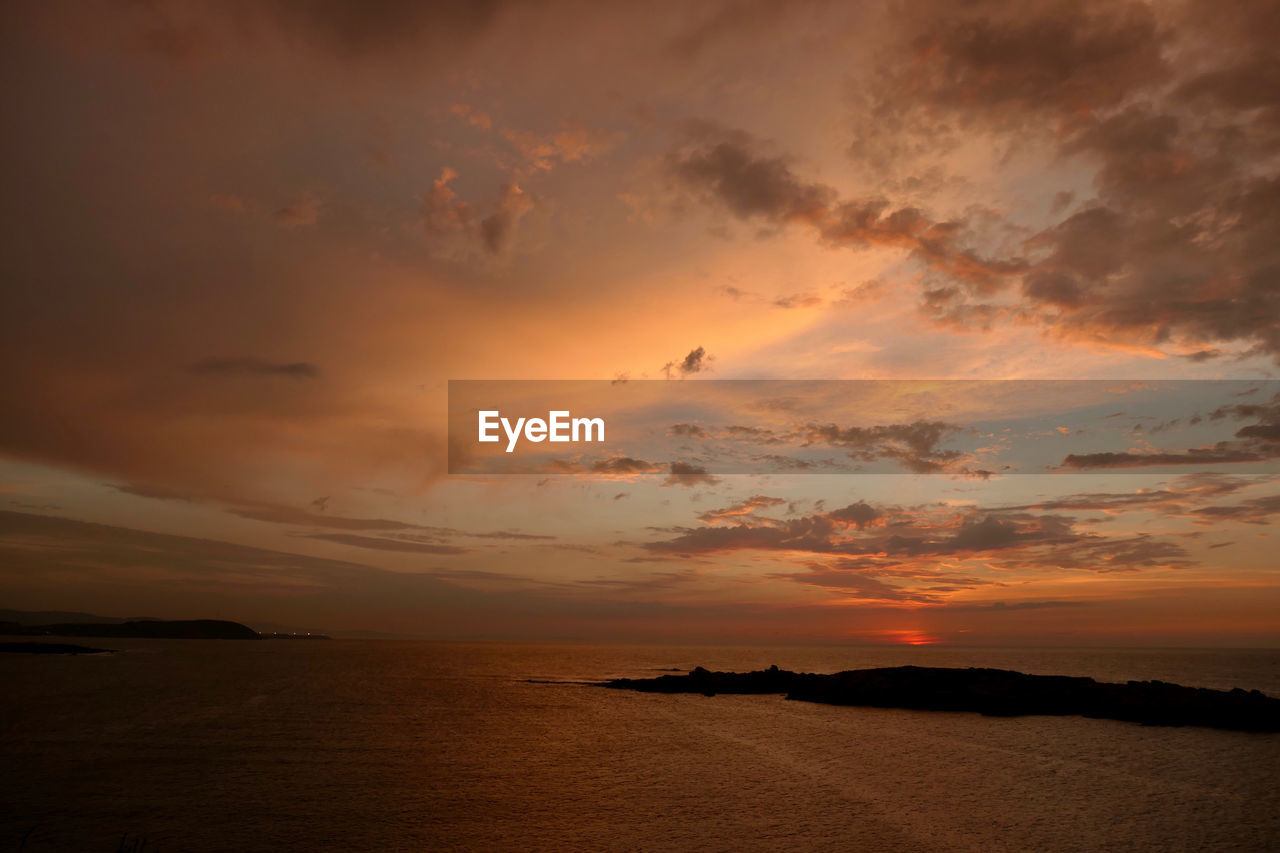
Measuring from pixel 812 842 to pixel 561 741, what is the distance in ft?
105

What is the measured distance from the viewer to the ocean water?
3069 cm

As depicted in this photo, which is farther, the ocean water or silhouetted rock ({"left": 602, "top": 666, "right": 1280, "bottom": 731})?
silhouetted rock ({"left": 602, "top": 666, "right": 1280, "bottom": 731})

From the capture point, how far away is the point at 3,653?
604 ft

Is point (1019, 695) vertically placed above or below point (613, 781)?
below

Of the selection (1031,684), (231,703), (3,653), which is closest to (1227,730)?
(1031,684)

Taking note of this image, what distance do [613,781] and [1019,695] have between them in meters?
59.7

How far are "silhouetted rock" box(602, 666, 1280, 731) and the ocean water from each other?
535 cm

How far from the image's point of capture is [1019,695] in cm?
8075

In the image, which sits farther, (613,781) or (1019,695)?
(1019,695)

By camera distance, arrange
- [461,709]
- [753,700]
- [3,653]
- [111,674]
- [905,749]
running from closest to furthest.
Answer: [905,749], [461,709], [753,700], [111,674], [3,653]

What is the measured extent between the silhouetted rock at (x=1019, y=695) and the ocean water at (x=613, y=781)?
535cm

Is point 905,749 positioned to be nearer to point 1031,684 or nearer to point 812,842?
point 812,842

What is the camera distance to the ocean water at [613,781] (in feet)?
101

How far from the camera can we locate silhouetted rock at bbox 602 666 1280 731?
66.0m
